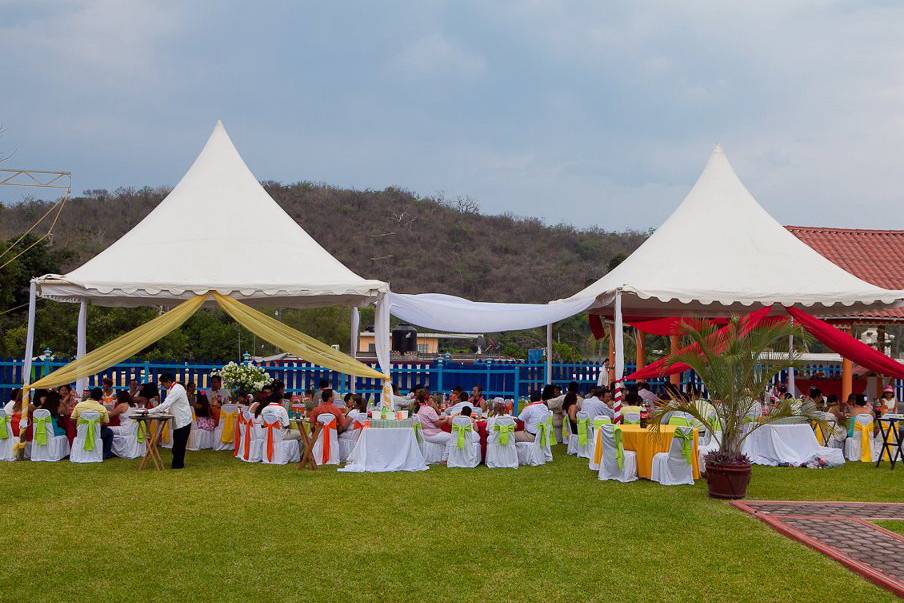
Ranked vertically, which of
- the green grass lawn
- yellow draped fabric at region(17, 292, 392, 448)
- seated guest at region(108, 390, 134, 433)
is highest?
yellow draped fabric at region(17, 292, 392, 448)

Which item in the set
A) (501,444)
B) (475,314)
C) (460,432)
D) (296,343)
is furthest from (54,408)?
(475,314)

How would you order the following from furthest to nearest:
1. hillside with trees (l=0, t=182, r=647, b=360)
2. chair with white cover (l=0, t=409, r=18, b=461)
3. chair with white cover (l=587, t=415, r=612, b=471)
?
hillside with trees (l=0, t=182, r=647, b=360) < chair with white cover (l=0, t=409, r=18, b=461) < chair with white cover (l=587, t=415, r=612, b=471)

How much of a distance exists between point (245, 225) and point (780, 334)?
7669 mm

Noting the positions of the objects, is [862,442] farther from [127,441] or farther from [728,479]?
[127,441]

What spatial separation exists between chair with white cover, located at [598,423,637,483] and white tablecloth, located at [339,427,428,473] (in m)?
2.25

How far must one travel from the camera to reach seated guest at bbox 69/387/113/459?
11.1 m

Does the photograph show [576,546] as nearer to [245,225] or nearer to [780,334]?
[780,334]

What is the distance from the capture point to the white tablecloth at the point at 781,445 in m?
11.4

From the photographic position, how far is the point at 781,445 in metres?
11.5

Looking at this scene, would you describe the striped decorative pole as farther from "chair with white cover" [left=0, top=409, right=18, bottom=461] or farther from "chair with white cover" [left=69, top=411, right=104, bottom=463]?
"chair with white cover" [left=0, top=409, right=18, bottom=461]

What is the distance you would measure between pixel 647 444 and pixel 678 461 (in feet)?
1.28

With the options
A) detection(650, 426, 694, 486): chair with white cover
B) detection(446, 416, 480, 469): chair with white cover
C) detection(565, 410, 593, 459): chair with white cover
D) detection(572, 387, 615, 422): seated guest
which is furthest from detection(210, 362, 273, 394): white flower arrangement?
detection(650, 426, 694, 486): chair with white cover

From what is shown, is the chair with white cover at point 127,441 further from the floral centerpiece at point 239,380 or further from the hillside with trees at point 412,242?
the hillside with trees at point 412,242

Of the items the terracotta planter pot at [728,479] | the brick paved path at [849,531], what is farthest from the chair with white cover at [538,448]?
the brick paved path at [849,531]
